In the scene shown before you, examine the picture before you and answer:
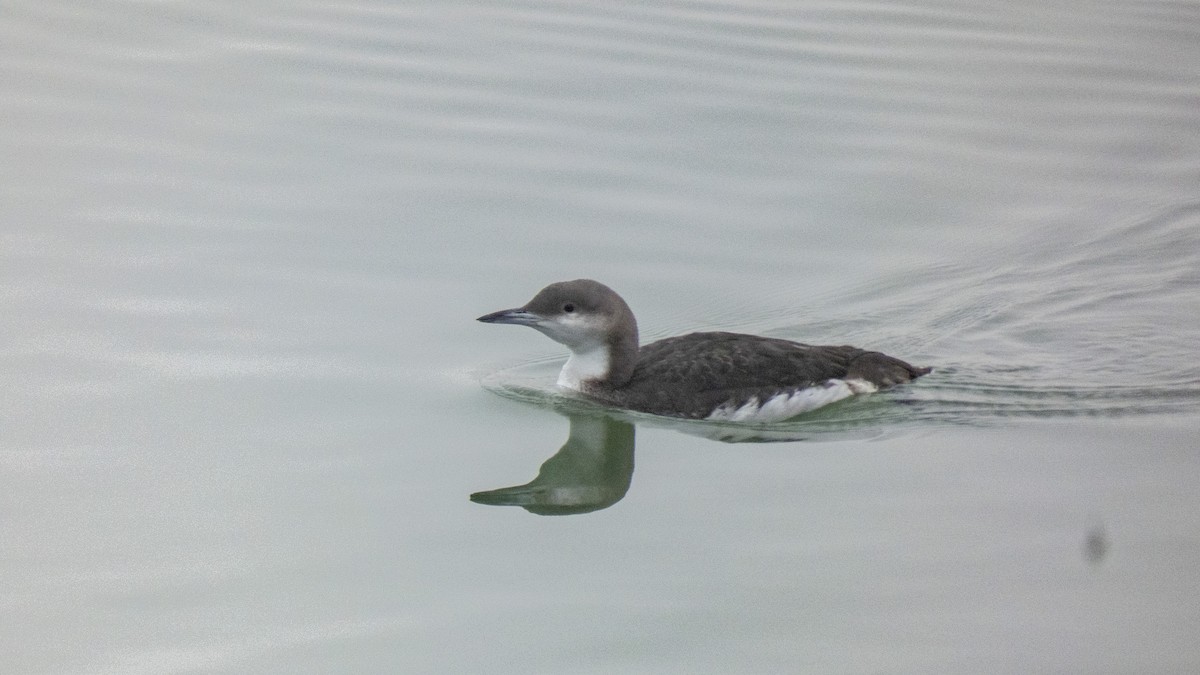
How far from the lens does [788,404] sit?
900cm

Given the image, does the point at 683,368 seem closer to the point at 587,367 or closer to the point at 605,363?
the point at 605,363

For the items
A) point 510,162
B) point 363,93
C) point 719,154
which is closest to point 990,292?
point 719,154

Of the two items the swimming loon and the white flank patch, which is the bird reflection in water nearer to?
the swimming loon

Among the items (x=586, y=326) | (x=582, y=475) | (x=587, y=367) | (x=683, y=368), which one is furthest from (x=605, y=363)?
(x=582, y=475)

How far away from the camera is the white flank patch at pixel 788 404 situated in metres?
8.92

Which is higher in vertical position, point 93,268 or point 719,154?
point 719,154

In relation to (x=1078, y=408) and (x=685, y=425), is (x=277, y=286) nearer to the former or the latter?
(x=685, y=425)

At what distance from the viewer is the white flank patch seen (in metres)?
8.92

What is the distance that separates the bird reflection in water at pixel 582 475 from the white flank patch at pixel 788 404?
563mm

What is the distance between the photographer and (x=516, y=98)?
12836 mm

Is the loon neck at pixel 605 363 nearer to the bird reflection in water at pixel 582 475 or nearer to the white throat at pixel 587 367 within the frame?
the white throat at pixel 587 367

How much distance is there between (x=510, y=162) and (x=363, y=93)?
1.72 meters

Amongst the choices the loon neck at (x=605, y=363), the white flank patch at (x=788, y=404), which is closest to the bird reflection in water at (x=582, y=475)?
the loon neck at (x=605, y=363)

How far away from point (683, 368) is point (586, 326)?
584 mm
